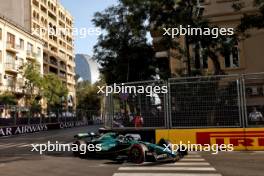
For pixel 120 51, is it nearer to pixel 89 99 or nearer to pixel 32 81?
pixel 32 81

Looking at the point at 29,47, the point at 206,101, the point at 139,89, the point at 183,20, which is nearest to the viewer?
the point at 206,101

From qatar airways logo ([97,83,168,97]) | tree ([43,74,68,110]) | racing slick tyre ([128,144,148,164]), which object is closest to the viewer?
racing slick tyre ([128,144,148,164])

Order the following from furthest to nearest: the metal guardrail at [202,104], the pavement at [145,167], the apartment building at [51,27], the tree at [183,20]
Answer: the apartment building at [51,27]
the tree at [183,20]
the metal guardrail at [202,104]
the pavement at [145,167]

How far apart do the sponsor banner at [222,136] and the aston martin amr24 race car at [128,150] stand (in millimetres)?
1838

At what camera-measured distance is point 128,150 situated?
12727mm

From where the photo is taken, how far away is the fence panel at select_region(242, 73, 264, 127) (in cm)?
1469

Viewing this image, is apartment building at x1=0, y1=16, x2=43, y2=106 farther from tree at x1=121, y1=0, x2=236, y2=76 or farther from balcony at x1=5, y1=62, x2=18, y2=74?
tree at x1=121, y1=0, x2=236, y2=76

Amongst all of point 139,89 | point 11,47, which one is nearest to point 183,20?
point 139,89

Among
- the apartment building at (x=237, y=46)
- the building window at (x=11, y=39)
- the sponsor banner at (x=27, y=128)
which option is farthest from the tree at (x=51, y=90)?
the apartment building at (x=237, y=46)

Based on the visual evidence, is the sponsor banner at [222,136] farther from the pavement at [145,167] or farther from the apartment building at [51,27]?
the apartment building at [51,27]

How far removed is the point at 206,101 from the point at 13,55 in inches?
1937

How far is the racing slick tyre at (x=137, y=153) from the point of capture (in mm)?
12039

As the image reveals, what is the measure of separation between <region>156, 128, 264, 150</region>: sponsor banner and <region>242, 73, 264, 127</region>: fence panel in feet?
1.07

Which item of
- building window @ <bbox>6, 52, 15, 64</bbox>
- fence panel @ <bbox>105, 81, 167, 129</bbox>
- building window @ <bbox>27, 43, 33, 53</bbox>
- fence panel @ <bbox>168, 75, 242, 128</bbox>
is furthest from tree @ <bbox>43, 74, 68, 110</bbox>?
fence panel @ <bbox>168, 75, 242, 128</bbox>
